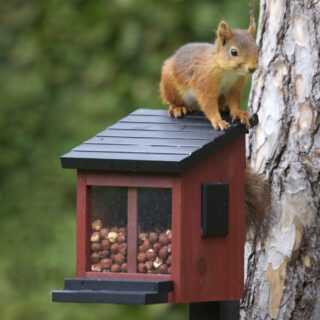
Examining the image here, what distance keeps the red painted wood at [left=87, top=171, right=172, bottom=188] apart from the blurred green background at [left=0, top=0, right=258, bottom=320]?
7.91ft

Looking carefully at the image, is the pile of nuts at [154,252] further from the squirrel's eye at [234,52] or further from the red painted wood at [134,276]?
the squirrel's eye at [234,52]

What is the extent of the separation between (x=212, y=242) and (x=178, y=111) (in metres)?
0.48

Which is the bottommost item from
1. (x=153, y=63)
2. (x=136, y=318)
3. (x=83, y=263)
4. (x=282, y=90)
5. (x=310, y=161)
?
(x=136, y=318)

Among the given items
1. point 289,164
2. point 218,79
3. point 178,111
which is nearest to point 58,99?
point 289,164

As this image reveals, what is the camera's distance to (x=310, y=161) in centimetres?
357

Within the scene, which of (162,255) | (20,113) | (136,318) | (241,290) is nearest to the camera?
(162,255)

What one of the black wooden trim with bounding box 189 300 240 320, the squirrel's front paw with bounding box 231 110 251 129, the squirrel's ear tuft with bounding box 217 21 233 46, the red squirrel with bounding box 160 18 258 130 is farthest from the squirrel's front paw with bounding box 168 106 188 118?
the black wooden trim with bounding box 189 300 240 320

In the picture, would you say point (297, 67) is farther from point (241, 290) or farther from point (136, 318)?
point (136, 318)

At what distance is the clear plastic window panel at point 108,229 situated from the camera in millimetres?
2863

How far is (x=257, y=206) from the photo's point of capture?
348 centimetres

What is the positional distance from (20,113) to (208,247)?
3162 millimetres

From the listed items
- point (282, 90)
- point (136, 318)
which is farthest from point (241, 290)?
point (136, 318)

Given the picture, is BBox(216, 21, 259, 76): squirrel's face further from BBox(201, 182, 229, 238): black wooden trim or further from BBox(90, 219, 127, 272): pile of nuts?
BBox(90, 219, 127, 272): pile of nuts

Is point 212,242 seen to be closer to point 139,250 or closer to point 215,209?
point 215,209
